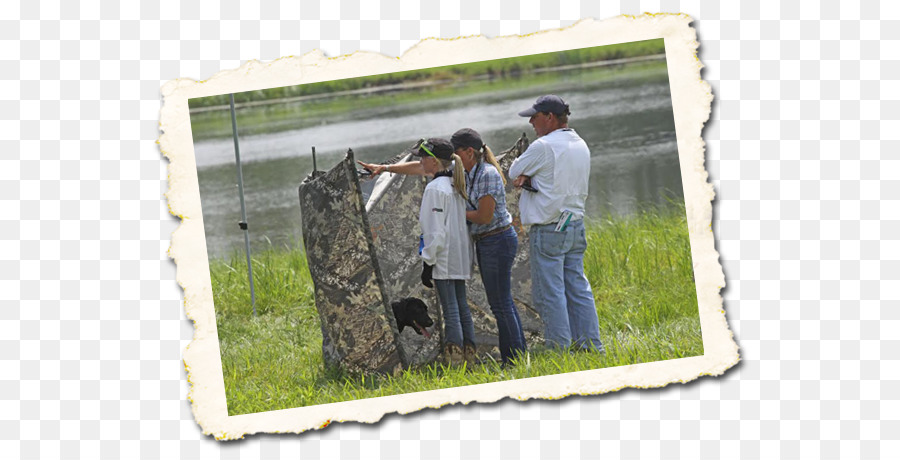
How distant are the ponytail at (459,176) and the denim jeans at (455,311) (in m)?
0.51

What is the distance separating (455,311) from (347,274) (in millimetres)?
649

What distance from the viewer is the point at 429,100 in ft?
63.4

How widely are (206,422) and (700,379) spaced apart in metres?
2.27

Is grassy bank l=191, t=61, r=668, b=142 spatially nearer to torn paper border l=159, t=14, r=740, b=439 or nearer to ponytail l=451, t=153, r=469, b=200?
ponytail l=451, t=153, r=469, b=200

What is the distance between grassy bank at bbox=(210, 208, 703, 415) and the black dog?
0.83 ft

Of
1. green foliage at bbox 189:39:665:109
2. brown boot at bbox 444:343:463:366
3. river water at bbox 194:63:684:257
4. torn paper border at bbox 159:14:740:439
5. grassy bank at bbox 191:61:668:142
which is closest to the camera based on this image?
torn paper border at bbox 159:14:740:439

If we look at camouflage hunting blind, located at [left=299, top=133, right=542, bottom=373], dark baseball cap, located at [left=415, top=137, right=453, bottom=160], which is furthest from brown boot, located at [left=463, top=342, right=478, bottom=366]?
dark baseball cap, located at [left=415, top=137, right=453, bottom=160]

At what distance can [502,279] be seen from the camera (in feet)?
17.3

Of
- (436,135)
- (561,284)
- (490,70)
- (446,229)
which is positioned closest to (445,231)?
(446,229)

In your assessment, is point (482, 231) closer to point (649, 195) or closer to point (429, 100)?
point (649, 195)

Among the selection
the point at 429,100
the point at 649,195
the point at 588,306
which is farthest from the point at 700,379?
the point at 429,100

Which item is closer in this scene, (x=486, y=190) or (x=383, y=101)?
(x=486, y=190)

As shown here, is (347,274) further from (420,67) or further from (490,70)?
(490,70)

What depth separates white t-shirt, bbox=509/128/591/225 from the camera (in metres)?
5.23
